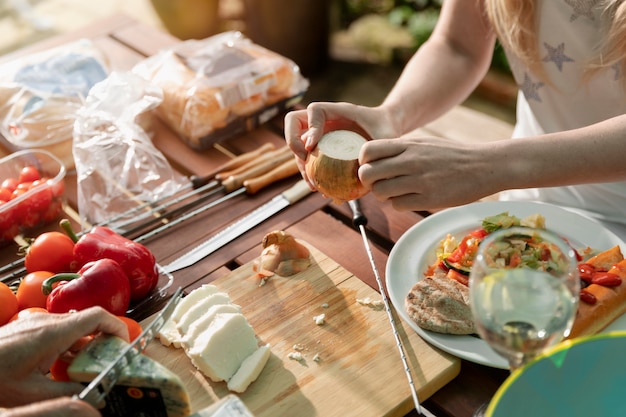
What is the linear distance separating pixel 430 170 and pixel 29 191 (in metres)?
0.94

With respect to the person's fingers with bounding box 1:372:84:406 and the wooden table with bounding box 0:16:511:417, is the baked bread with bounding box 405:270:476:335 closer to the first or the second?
the wooden table with bounding box 0:16:511:417

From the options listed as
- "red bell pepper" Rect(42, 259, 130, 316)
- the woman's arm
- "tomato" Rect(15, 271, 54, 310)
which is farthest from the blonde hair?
"tomato" Rect(15, 271, 54, 310)

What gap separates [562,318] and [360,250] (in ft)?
2.32

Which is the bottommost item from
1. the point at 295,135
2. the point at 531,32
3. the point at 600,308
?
the point at 600,308

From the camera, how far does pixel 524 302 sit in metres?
0.99

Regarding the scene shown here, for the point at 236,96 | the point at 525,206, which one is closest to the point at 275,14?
the point at 236,96

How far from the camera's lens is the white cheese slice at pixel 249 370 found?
129cm

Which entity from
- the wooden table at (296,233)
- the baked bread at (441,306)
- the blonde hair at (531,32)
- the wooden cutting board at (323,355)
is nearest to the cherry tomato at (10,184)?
the wooden table at (296,233)

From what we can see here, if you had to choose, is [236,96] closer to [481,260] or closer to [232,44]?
[232,44]

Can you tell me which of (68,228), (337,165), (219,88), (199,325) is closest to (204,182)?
(219,88)

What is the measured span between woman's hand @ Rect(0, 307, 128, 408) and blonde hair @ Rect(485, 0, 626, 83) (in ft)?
3.79

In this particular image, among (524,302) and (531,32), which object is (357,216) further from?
(524,302)

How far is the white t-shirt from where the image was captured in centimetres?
169

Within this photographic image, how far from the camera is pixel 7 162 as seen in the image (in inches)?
72.2
